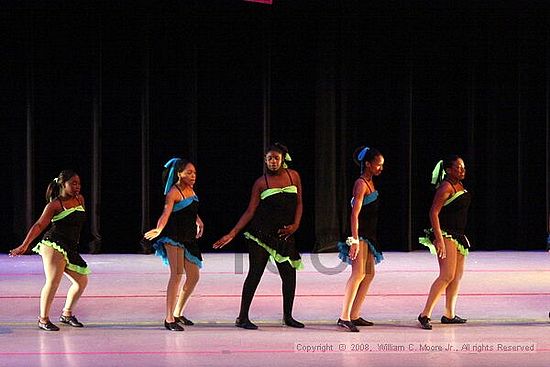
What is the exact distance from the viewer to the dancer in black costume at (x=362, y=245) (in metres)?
7.02

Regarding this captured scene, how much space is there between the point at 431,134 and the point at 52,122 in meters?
5.04

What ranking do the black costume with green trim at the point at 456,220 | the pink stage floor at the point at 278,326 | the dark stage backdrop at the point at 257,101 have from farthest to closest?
the dark stage backdrop at the point at 257,101
the black costume with green trim at the point at 456,220
the pink stage floor at the point at 278,326

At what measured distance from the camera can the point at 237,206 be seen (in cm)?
1350

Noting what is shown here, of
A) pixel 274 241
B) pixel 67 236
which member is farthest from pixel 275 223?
pixel 67 236

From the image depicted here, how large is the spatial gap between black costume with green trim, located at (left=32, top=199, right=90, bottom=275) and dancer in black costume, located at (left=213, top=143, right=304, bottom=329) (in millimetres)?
1013

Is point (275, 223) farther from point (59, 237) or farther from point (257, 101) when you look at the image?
point (257, 101)

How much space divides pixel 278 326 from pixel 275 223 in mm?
735

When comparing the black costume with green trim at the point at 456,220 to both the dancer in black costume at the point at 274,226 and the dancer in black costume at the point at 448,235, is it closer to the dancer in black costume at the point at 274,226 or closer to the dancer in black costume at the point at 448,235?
the dancer in black costume at the point at 448,235

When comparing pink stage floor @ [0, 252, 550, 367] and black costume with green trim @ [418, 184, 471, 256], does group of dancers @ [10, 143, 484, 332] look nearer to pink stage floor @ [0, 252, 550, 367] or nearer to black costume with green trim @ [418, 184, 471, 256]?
black costume with green trim @ [418, 184, 471, 256]

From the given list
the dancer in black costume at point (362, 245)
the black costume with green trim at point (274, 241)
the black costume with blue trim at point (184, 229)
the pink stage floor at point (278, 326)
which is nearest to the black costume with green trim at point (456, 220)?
the dancer in black costume at point (362, 245)

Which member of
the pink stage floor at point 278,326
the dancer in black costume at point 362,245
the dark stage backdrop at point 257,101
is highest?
the dark stage backdrop at point 257,101

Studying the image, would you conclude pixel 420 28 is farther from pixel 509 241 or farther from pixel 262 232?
pixel 262 232

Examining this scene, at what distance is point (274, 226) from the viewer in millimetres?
7230

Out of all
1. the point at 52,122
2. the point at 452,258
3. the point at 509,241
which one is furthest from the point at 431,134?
the point at 452,258
